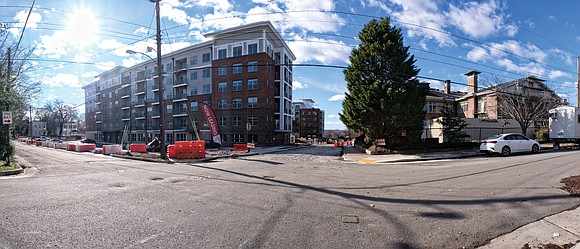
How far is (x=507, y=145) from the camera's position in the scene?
1767 centimetres

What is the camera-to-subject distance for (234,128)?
4778cm

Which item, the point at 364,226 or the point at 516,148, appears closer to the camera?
the point at 364,226

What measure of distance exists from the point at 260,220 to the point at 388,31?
20.8m

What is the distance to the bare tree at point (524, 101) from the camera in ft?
85.0

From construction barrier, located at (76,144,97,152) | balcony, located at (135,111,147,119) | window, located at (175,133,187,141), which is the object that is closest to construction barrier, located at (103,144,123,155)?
construction barrier, located at (76,144,97,152)

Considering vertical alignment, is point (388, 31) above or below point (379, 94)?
above

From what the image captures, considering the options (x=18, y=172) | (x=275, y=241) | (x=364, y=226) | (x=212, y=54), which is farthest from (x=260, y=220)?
(x=212, y=54)

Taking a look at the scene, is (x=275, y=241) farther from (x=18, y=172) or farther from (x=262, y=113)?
(x=262, y=113)

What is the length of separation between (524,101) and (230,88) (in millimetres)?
39076

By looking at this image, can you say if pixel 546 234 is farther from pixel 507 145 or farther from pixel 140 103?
pixel 140 103

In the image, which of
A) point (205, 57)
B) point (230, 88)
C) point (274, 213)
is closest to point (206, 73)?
point (205, 57)

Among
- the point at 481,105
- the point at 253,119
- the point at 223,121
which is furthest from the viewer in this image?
the point at 223,121

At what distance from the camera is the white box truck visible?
21.0 m

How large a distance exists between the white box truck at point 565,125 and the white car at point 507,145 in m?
5.57
